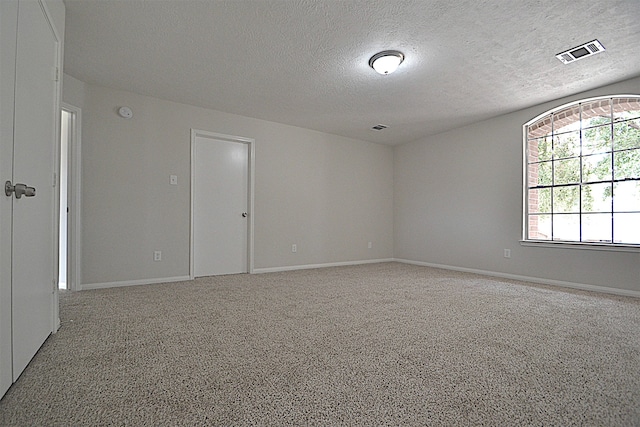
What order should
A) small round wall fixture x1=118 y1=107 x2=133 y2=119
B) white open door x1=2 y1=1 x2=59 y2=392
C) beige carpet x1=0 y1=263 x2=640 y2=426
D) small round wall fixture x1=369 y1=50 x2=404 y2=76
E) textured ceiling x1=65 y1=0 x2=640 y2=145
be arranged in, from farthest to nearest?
small round wall fixture x1=118 y1=107 x2=133 y2=119 < small round wall fixture x1=369 y1=50 x2=404 y2=76 < textured ceiling x1=65 y1=0 x2=640 y2=145 < white open door x1=2 y1=1 x2=59 y2=392 < beige carpet x1=0 y1=263 x2=640 y2=426

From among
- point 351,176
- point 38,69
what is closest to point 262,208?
point 351,176

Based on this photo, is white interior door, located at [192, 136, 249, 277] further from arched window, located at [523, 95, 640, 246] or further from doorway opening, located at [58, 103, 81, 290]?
arched window, located at [523, 95, 640, 246]

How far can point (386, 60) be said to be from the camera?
9.66 ft

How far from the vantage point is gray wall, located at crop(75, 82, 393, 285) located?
3.70 metres

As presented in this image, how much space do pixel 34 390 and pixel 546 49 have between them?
167 inches

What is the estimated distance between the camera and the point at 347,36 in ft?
8.80

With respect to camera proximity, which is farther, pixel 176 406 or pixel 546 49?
pixel 546 49

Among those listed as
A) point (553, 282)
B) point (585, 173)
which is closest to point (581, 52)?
point (585, 173)

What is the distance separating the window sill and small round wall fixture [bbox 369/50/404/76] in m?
3.07

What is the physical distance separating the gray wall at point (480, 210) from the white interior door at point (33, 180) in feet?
16.8

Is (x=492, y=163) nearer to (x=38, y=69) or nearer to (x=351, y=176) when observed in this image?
(x=351, y=176)

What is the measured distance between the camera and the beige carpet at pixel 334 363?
1271 millimetres

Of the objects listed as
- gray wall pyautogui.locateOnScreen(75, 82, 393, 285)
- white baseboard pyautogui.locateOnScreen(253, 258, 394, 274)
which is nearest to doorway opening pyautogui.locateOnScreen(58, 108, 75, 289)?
gray wall pyautogui.locateOnScreen(75, 82, 393, 285)

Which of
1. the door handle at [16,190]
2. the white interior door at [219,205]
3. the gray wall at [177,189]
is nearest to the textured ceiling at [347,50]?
the gray wall at [177,189]
